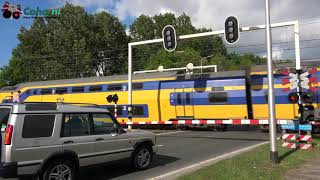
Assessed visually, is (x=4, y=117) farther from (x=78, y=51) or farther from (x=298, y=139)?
(x=78, y=51)

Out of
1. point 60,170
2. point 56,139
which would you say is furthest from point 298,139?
point 56,139

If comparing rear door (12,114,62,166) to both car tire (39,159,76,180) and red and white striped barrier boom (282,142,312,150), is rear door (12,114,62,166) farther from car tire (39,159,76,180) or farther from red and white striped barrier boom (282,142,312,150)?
red and white striped barrier boom (282,142,312,150)

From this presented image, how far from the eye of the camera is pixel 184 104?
2616 centimetres

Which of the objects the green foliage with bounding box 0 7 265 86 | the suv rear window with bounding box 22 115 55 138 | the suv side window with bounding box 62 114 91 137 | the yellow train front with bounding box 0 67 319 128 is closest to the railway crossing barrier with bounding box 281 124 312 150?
the suv side window with bounding box 62 114 91 137

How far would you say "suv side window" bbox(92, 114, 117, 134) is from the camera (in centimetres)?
962

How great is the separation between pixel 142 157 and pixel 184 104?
15.2 metres

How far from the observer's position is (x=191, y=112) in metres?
25.9

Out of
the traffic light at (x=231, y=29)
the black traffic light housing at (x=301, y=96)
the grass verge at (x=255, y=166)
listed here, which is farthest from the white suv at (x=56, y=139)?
the traffic light at (x=231, y=29)

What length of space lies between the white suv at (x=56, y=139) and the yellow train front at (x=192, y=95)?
14.8 metres

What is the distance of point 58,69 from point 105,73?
11514 mm

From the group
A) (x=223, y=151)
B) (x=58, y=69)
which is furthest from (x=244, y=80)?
(x=58, y=69)

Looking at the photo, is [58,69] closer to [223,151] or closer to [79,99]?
[79,99]

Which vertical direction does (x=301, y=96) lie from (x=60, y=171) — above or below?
above

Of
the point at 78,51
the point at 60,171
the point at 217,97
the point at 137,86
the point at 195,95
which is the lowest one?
the point at 60,171
